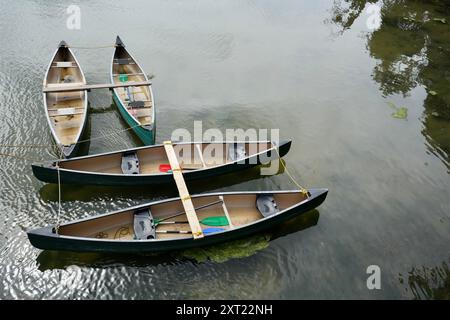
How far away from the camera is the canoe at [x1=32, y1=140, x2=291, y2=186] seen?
41.8 feet

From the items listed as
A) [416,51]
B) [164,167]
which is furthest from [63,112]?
[416,51]

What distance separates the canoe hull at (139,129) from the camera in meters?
14.8

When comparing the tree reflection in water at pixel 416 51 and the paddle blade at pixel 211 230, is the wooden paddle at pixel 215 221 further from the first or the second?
the tree reflection in water at pixel 416 51

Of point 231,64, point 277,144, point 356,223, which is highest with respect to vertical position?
point 231,64

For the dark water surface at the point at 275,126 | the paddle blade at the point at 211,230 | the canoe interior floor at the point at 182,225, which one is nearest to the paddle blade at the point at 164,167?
the dark water surface at the point at 275,126

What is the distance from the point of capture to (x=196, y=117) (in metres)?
17.7

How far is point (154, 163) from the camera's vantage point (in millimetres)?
14797

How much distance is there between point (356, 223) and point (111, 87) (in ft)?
39.1

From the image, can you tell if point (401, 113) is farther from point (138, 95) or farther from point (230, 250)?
point (138, 95)

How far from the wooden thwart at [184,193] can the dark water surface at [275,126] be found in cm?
89

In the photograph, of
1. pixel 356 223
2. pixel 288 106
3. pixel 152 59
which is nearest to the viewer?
pixel 356 223

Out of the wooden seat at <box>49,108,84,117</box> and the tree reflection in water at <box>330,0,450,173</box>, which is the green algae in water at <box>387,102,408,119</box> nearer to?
the tree reflection in water at <box>330,0,450,173</box>

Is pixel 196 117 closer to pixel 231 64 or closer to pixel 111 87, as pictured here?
pixel 111 87

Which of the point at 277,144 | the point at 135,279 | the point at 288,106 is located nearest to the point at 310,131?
the point at 288,106
